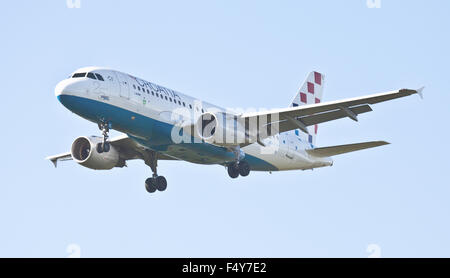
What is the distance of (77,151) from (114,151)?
1962 millimetres

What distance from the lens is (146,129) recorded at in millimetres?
41219

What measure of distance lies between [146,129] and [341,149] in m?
11.3

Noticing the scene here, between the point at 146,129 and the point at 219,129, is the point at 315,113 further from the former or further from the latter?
the point at 146,129

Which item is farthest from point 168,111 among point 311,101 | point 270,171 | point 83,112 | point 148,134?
point 311,101

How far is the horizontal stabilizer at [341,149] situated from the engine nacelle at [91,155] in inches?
445

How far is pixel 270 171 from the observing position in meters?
48.4

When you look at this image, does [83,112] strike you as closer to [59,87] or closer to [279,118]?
[59,87]

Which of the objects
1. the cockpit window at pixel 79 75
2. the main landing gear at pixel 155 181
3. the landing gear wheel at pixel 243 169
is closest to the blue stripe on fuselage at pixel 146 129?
the landing gear wheel at pixel 243 169

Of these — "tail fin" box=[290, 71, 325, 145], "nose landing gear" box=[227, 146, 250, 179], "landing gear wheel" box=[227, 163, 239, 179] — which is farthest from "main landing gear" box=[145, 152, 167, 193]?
"tail fin" box=[290, 71, 325, 145]

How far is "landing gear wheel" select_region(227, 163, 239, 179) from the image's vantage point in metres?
44.5

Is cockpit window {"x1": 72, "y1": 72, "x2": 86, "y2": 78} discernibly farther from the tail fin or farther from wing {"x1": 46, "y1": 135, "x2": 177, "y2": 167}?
the tail fin

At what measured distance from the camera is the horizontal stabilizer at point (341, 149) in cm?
4412

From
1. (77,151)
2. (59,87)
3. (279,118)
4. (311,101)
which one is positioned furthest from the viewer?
(311,101)

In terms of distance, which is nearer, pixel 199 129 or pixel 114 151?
pixel 199 129
